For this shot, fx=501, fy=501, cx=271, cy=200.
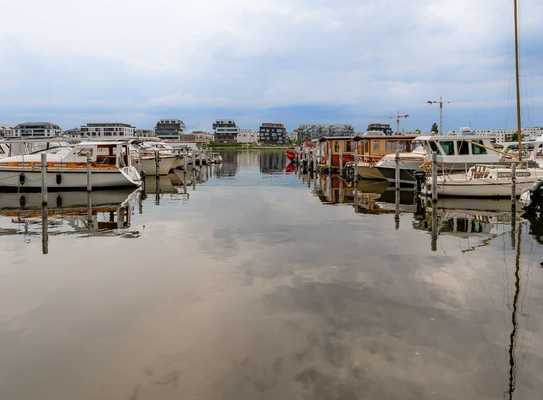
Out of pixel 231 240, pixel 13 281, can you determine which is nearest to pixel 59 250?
pixel 13 281

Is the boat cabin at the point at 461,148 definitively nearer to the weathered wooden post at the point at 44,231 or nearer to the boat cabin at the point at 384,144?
the boat cabin at the point at 384,144

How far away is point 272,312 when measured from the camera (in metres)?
8.94

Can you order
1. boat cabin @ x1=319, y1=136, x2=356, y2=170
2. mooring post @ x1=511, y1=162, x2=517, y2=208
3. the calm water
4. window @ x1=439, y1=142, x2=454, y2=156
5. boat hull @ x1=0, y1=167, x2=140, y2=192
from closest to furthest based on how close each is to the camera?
the calm water → mooring post @ x1=511, y1=162, x2=517, y2=208 → boat hull @ x1=0, y1=167, x2=140, y2=192 → window @ x1=439, y1=142, x2=454, y2=156 → boat cabin @ x1=319, y1=136, x2=356, y2=170

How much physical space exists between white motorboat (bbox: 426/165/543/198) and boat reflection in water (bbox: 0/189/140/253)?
1533cm

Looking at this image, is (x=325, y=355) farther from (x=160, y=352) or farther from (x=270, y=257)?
(x=270, y=257)

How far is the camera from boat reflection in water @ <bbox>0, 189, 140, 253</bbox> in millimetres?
17500

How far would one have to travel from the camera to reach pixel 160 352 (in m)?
7.24

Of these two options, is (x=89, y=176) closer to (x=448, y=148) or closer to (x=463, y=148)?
(x=448, y=148)

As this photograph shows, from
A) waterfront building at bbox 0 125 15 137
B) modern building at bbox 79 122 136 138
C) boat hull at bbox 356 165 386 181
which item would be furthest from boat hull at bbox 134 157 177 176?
modern building at bbox 79 122 136 138

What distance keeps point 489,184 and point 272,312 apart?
61.4 ft

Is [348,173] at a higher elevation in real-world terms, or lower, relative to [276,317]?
higher

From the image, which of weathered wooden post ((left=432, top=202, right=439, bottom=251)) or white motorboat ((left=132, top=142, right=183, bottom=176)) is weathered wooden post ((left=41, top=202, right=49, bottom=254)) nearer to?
weathered wooden post ((left=432, top=202, right=439, bottom=251))

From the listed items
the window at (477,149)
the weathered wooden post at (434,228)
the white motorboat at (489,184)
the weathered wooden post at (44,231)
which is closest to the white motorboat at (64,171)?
the weathered wooden post at (44,231)

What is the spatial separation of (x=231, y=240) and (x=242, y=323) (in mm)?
7419
